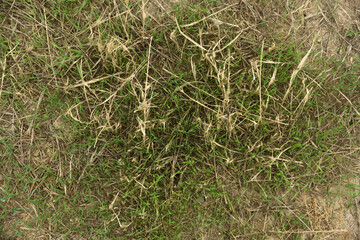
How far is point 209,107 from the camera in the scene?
192 centimetres

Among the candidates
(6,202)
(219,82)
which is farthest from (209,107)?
Result: (6,202)

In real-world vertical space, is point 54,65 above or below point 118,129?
above

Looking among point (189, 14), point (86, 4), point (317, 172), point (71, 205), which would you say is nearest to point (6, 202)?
point (71, 205)

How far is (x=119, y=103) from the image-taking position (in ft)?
6.26

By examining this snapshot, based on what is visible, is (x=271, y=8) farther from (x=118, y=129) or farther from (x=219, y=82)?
(x=118, y=129)

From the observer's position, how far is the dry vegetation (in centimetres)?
188

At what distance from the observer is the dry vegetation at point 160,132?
1.88 metres

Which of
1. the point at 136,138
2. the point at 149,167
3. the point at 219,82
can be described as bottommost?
the point at 149,167

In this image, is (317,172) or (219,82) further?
(317,172)

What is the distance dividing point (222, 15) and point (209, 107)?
28.2 inches

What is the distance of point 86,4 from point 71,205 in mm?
1512

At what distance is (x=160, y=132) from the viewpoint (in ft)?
6.29

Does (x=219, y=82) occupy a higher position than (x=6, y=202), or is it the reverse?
(x=219, y=82)

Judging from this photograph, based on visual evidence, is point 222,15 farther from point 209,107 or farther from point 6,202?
point 6,202
